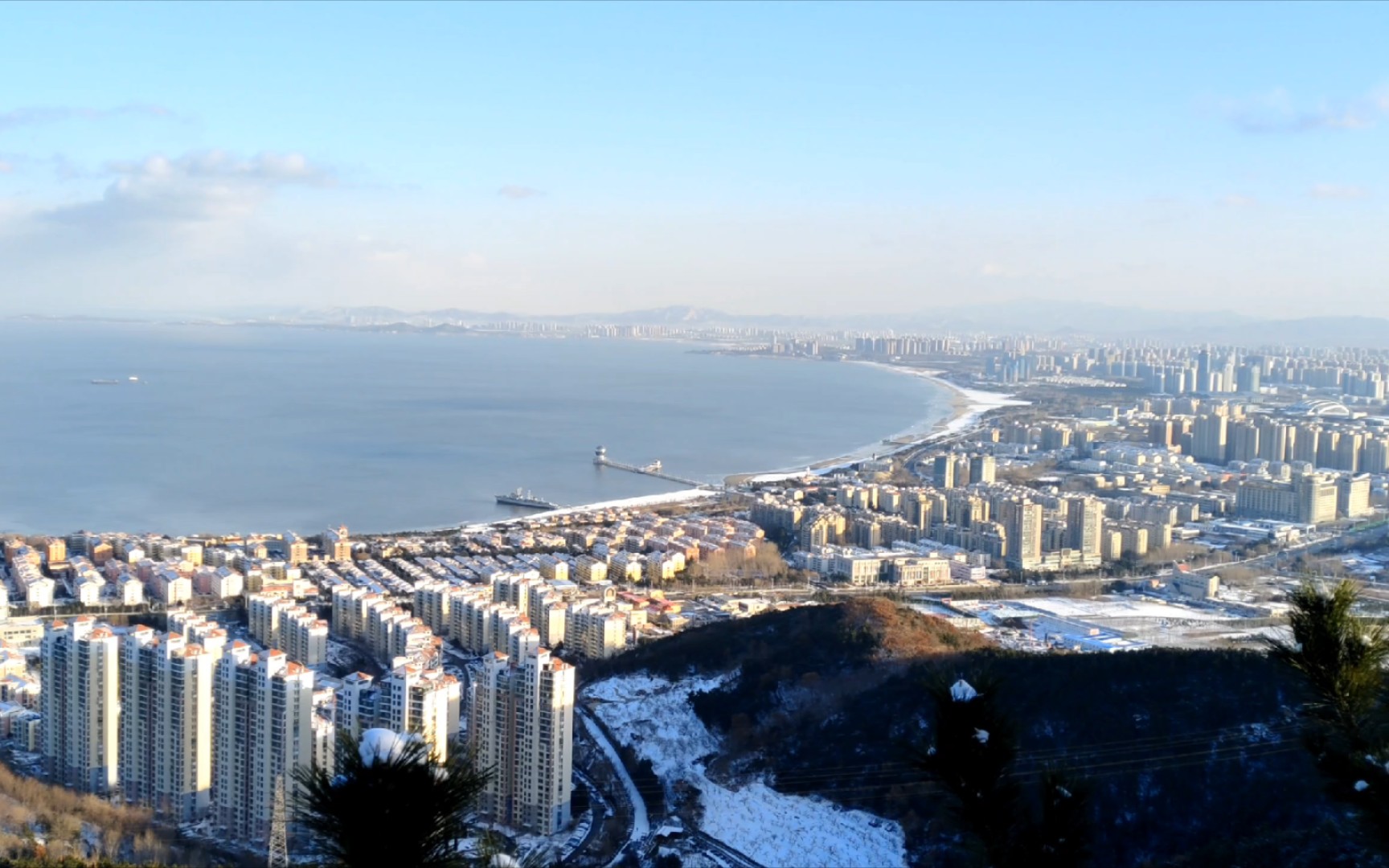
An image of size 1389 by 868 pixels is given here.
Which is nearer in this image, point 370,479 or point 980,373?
point 370,479

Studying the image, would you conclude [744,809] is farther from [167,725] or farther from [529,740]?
[167,725]

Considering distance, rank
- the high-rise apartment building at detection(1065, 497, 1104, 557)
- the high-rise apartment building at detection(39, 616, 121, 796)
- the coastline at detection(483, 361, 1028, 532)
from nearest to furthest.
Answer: the high-rise apartment building at detection(39, 616, 121, 796) < the high-rise apartment building at detection(1065, 497, 1104, 557) < the coastline at detection(483, 361, 1028, 532)

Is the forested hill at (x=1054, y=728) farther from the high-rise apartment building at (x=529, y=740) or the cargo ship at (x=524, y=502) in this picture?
the cargo ship at (x=524, y=502)

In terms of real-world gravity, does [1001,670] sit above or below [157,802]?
above

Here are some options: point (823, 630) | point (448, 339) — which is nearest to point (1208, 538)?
point (823, 630)

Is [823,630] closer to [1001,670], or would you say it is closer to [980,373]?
[1001,670]

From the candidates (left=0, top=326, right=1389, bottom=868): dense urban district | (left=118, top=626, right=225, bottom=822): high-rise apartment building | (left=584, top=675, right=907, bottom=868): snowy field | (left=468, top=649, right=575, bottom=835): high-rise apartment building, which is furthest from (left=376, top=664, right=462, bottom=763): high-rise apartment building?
(left=584, top=675, right=907, bottom=868): snowy field

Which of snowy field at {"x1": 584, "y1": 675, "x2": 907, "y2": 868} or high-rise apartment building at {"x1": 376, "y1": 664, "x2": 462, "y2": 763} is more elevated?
high-rise apartment building at {"x1": 376, "y1": 664, "x2": 462, "y2": 763}

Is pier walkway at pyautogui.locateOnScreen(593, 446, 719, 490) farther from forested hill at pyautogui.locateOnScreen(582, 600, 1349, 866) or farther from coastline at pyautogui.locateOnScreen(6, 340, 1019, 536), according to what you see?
forested hill at pyautogui.locateOnScreen(582, 600, 1349, 866)
